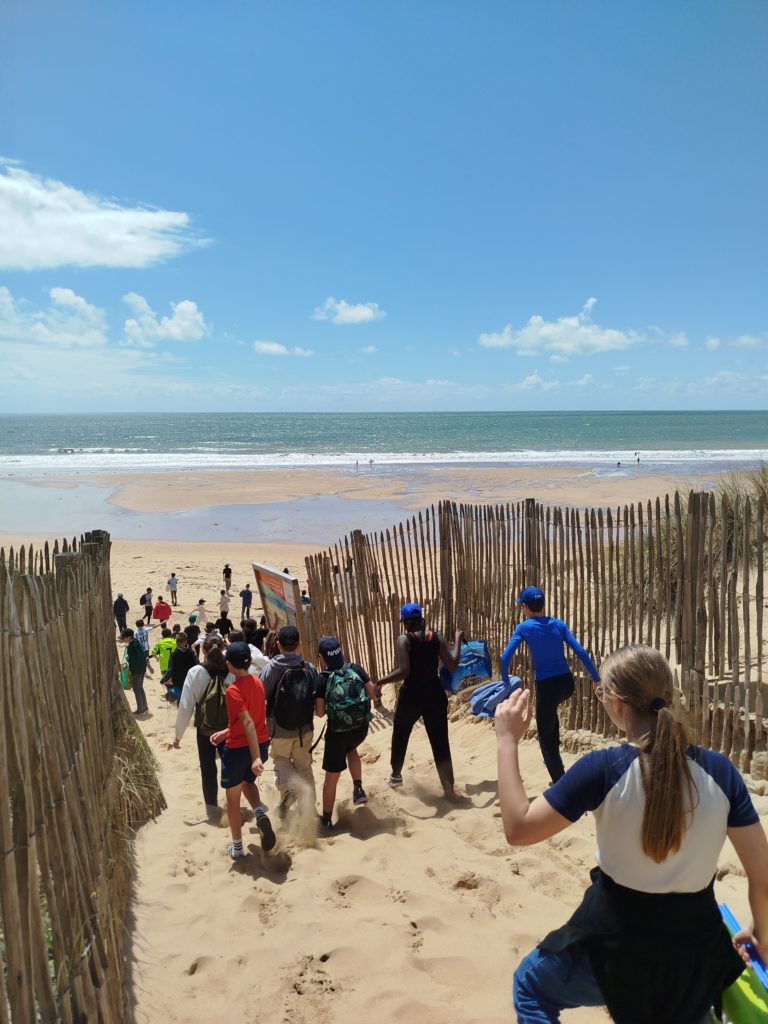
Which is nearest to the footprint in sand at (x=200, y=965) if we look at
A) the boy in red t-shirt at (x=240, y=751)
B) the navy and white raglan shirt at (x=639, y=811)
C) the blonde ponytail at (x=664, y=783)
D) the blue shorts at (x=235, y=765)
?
the boy in red t-shirt at (x=240, y=751)

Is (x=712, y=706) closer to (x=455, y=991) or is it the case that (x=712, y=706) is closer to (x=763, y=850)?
(x=455, y=991)

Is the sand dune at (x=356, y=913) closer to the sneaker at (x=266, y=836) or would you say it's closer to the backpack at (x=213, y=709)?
the sneaker at (x=266, y=836)

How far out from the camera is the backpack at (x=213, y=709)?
16.3 ft

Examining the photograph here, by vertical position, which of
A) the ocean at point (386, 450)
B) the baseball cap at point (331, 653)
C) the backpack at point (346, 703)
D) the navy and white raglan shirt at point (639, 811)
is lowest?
the backpack at point (346, 703)

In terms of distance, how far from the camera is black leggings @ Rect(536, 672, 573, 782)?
4.97m

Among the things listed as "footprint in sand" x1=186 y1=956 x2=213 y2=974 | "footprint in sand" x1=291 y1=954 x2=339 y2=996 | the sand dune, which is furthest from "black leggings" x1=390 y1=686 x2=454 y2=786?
"footprint in sand" x1=186 y1=956 x2=213 y2=974

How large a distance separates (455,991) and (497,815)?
1775 millimetres

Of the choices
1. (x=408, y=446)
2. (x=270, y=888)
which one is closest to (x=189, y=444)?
(x=408, y=446)

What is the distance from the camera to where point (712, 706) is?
16.6 ft

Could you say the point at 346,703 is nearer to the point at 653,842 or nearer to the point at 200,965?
the point at 200,965

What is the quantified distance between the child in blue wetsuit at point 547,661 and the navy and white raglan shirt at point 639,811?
2885mm

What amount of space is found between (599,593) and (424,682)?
1.84 m

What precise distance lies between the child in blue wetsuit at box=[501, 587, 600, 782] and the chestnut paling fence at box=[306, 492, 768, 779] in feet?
3.02

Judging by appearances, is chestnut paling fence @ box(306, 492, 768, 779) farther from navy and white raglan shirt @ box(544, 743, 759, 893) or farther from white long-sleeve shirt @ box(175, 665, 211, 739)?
white long-sleeve shirt @ box(175, 665, 211, 739)
